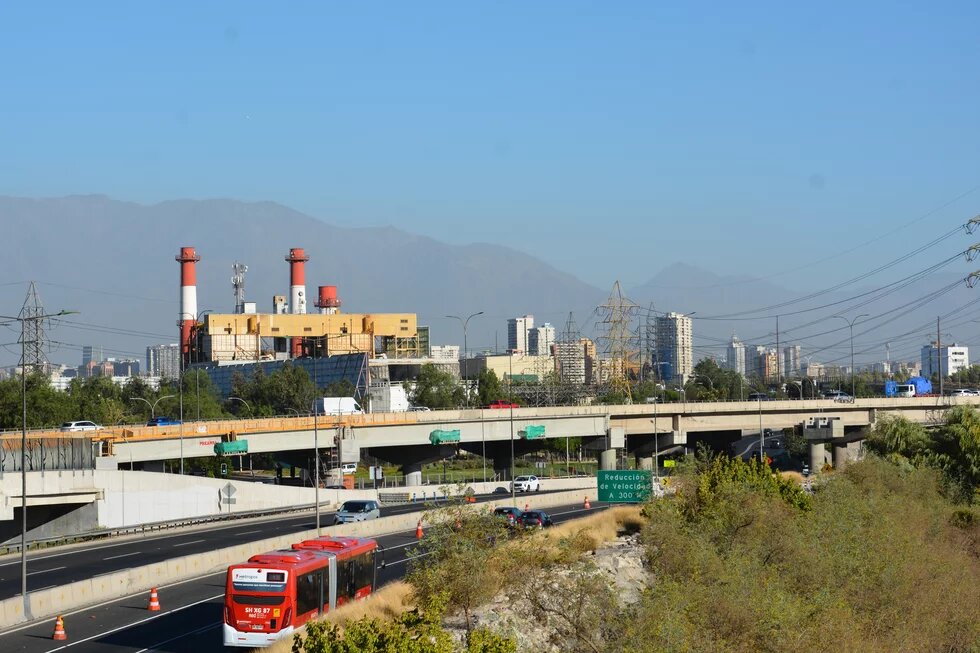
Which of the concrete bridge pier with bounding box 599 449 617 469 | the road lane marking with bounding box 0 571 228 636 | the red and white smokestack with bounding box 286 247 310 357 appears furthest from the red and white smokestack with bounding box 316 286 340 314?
the road lane marking with bounding box 0 571 228 636

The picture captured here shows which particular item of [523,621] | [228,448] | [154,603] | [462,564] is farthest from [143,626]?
[228,448]

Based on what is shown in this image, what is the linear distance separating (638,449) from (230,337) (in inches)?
3081

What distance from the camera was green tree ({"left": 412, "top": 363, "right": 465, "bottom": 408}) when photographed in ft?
520

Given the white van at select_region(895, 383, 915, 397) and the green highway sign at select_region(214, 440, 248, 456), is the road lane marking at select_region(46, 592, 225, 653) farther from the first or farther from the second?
the white van at select_region(895, 383, 915, 397)

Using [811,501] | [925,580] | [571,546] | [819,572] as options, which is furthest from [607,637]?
[811,501]

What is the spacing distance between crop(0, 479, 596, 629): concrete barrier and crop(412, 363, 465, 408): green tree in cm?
9713

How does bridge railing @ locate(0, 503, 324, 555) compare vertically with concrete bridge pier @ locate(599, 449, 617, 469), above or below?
below

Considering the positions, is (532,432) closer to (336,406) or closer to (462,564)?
(336,406)

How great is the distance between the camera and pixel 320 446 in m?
91.1

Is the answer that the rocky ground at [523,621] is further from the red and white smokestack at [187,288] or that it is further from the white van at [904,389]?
the red and white smokestack at [187,288]

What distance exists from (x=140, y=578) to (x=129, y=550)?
13722 mm

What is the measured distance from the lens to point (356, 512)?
64.5 m

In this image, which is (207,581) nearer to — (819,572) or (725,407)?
(819,572)

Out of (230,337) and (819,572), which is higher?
(230,337)
